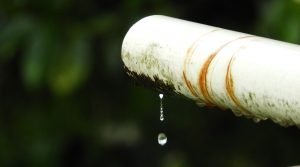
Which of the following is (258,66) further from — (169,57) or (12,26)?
(12,26)

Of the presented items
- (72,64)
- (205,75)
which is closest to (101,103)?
(72,64)

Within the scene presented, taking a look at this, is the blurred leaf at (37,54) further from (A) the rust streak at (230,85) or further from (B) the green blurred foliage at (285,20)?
(A) the rust streak at (230,85)

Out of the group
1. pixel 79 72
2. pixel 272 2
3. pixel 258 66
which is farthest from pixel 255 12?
pixel 258 66

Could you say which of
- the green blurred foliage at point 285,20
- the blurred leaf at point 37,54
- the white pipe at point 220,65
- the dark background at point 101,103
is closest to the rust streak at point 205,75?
the white pipe at point 220,65

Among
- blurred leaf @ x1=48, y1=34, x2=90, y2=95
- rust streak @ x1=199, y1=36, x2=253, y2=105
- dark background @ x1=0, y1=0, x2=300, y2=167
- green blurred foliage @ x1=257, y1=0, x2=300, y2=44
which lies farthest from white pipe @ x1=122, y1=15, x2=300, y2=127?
blurred leaf @ x1=48, y1=34, x2=90, y2=95

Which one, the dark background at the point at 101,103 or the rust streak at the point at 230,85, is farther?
the dark background at the point at 101,103

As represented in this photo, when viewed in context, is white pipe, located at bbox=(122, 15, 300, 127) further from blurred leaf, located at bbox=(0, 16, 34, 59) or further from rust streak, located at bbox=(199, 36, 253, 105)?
blurred leaf, located at bbox=(0, 16, 34, 59)

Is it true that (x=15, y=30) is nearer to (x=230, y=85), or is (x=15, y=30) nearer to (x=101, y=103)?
(x=101, y=103)
